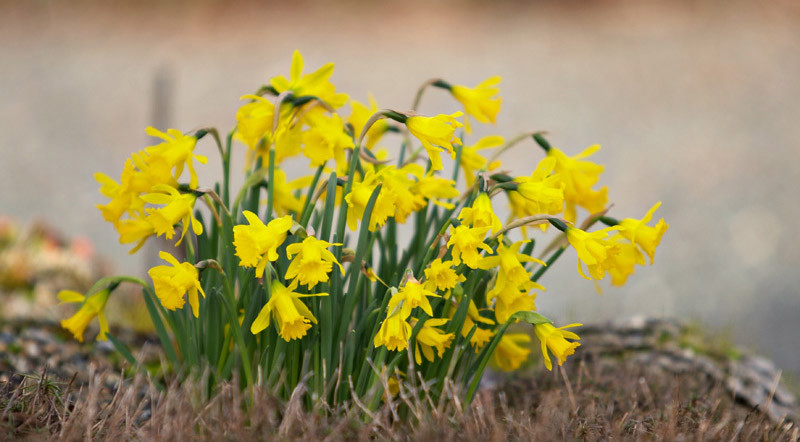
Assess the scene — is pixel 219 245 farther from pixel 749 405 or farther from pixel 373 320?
pixel 749 405

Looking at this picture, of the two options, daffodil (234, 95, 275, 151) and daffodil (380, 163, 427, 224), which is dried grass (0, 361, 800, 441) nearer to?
daffodil (380, 163, 427, 224)

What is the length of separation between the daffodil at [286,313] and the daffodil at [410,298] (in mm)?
154

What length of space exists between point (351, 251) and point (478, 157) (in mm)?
444

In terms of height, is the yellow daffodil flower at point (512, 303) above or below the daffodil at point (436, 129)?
below

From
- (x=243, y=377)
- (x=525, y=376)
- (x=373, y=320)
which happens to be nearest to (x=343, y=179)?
(x=373, y=320)

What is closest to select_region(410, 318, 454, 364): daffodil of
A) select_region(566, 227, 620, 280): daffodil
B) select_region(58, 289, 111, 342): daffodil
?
select_region(566, 227, 620, 280): daffodil

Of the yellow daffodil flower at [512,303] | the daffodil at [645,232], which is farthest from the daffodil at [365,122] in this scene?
the daffodil at [645,232]

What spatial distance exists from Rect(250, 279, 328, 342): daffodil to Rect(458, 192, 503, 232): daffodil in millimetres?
351

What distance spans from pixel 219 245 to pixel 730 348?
2.34m

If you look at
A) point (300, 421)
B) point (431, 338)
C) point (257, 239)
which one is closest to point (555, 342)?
point (431, 338)

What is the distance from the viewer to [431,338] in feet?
5.30

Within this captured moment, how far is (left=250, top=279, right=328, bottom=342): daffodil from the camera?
152cm

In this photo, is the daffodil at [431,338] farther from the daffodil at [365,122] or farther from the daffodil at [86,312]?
the daffodil at [86,312]

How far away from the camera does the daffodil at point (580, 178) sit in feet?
5.87
